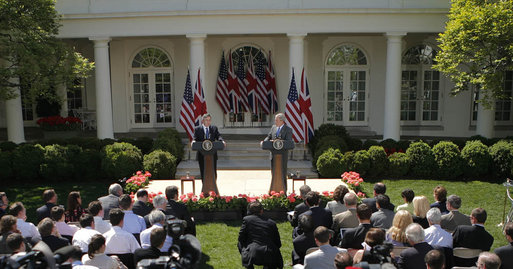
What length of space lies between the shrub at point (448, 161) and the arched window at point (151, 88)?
38.2 feet

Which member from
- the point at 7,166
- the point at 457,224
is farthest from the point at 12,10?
the point at 457,224

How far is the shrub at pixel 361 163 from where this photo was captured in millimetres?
14328

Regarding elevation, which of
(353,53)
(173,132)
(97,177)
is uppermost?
(353,53)

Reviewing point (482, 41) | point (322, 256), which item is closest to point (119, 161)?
point (322, 256)

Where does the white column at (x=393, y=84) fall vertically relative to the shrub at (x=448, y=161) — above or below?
above

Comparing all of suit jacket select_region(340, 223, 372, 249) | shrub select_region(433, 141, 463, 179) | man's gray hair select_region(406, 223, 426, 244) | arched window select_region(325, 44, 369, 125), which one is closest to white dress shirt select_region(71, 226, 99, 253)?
suit jacket select_region(340, 223, 372, 249)

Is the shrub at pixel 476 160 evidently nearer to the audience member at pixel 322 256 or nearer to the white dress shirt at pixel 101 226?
the audience member at pixel 322 256

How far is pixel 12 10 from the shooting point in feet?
43.0

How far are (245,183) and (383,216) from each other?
6952mm

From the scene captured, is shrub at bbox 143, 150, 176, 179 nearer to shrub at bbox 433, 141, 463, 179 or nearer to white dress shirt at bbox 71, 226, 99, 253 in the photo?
white dress shirt at bbox 71, 226, 99, 253

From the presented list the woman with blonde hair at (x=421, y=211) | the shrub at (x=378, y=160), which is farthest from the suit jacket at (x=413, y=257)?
the shrub at (x=378, y=160)

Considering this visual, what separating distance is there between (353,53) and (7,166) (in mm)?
14211

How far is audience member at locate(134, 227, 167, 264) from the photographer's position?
557cm

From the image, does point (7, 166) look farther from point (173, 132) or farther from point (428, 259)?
point (428, 259)
